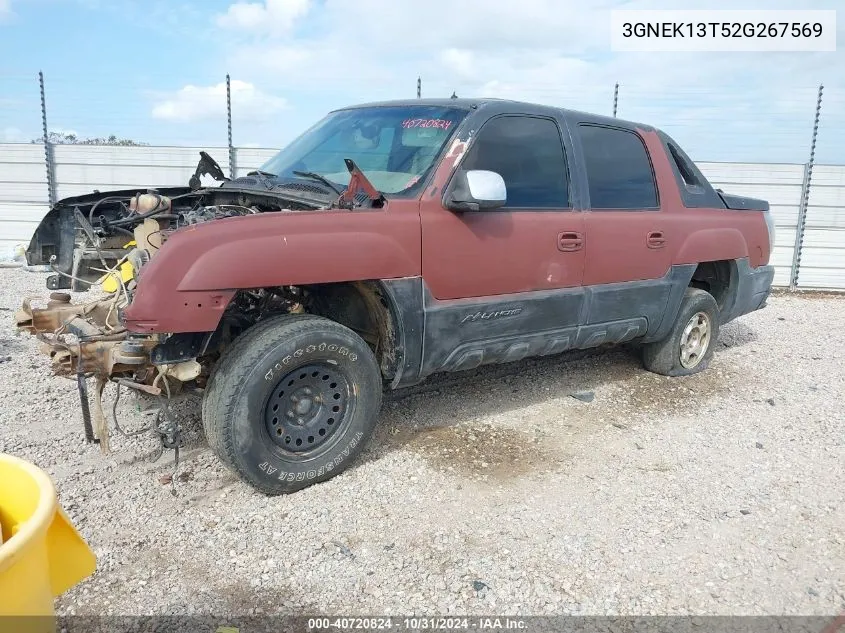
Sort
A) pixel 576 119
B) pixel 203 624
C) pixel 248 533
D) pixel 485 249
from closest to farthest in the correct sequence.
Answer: pixel 203 624 → pixel 248 533 → pixel 485 249 → pixel 576 119

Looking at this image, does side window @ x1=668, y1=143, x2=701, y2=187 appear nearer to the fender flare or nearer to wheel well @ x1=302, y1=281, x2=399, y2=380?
Result: the fender flare

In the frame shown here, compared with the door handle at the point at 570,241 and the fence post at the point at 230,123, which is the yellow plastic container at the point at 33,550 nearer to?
the door handle at the point at 570,241

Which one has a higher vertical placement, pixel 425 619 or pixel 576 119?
pixel 576 119

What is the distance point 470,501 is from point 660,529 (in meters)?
0.94

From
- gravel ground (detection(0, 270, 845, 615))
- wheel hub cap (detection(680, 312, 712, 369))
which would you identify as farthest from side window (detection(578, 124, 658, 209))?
gravel ground (detection(0, 270, 845, 615))

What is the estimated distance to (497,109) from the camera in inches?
156

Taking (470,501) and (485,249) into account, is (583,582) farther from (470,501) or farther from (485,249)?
(485,249)

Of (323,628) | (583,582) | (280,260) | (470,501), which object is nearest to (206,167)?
(280,260)

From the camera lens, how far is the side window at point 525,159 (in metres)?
3.87

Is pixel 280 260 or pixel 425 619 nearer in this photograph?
pixel 425 619

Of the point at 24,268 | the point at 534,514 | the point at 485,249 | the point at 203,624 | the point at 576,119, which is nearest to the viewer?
the point at 203,624

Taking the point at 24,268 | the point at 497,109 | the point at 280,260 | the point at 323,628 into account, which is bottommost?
the point at 323,628

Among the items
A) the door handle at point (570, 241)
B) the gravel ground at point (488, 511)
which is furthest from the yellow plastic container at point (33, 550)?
the door handle at point (570, 241)

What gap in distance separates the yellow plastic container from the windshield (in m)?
2.31
